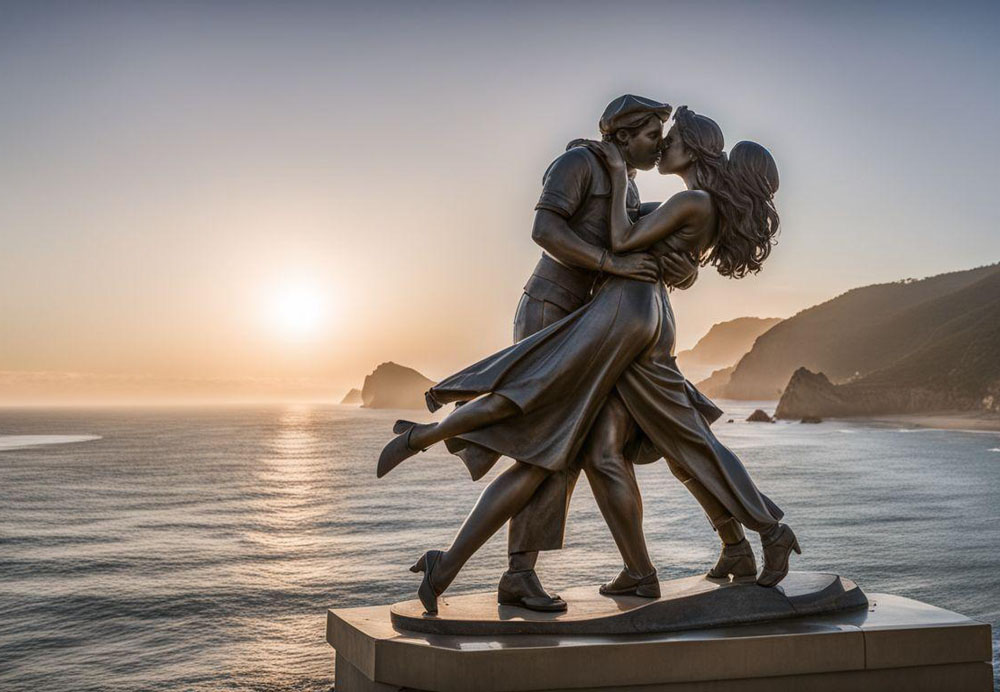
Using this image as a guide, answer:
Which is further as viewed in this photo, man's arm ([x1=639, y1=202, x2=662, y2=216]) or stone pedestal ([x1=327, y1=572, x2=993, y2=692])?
man's arm ([x1=639, y1=202, x2=662, y2=216])

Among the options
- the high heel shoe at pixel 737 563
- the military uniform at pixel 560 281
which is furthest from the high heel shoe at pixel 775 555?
the military uniform at pixel 560 281

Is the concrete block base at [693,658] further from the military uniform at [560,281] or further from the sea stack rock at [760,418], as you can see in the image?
the sea stack rock at [760,418]

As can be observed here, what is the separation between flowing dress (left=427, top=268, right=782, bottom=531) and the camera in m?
5.72

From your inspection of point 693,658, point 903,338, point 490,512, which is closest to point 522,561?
point 490,512

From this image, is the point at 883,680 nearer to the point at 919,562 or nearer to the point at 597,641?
the point at 597,641

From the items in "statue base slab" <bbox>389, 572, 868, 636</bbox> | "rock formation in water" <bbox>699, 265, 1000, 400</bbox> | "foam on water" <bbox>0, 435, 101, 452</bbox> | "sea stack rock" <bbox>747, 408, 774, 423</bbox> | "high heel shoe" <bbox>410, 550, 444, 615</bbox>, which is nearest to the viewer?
"statue base slab" <bbox>389, 572, 868, 636</bbox>

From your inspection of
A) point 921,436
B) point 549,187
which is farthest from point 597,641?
point 921,436

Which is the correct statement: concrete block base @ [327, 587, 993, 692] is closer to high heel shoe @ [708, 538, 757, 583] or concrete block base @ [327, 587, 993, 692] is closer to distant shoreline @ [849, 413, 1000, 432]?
high heel shoe @ [708, 538, 757, 583]

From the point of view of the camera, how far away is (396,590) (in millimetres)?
15273

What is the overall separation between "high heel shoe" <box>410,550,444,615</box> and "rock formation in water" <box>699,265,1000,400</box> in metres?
119

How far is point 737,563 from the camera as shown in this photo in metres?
5.98

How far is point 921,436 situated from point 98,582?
81.9 metres

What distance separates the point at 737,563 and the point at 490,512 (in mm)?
1681

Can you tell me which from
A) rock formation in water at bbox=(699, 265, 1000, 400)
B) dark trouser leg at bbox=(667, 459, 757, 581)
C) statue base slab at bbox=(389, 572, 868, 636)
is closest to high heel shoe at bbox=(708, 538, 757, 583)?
dark trouser leg at bbox=(667, 459, 757, 581)
